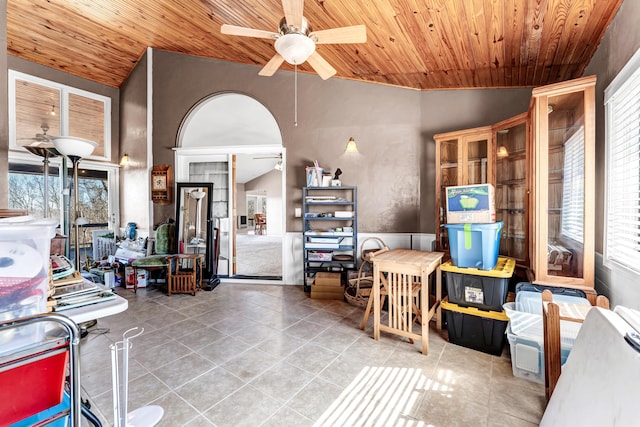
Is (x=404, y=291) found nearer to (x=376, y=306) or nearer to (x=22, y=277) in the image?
(x=376, y=306)

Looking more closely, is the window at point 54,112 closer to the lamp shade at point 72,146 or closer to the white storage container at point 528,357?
the lamp shade at point 72,146

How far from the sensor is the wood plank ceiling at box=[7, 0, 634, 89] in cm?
230

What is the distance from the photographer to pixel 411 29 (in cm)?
263

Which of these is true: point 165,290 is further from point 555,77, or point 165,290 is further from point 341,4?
point 555,77

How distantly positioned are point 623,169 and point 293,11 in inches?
103

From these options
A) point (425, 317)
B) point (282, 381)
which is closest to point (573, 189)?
point (425, 317)

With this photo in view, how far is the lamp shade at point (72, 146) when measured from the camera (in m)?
2.64

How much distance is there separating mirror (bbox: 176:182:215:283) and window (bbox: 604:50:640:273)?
15.6ft

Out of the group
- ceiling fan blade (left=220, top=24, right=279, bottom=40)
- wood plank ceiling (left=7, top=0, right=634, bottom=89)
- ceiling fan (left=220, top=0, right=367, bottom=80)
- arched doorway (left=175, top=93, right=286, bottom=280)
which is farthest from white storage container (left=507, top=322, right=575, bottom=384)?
arched doorway (left=175, top=93, right=286, bottom=280)

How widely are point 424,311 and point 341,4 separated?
9.39ft

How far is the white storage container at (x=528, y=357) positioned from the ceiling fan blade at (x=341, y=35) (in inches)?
102

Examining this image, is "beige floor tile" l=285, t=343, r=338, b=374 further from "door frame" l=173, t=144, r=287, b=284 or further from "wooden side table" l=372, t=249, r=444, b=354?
"door frame" l=173, t=144, r=287, b=284

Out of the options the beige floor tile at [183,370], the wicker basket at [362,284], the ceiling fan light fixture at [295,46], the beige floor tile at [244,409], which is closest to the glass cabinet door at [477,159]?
the wicker basket at [362,284]

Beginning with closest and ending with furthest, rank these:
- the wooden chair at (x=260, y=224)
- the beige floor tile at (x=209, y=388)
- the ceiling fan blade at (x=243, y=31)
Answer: the beige floor tile at (x=209, y=388), the ceiling fan blade at (x=243, y=31), the wooden chair at (x=260, y=224)
